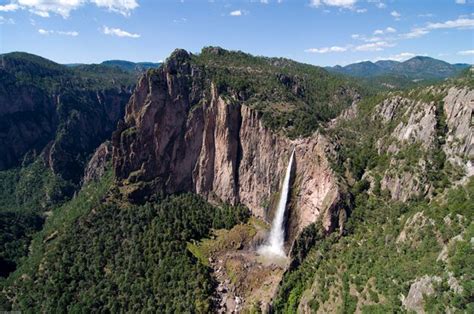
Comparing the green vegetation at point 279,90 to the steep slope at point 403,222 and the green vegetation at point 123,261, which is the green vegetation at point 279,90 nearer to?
the steep slope at point 403,222

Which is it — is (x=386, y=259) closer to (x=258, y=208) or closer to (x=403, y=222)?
(x=403, y=222)

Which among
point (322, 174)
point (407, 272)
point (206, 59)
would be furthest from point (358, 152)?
point (206, 59)

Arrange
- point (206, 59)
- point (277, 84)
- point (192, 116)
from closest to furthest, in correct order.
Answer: point (192, 116)
point (277, 84)
point (206, 59)

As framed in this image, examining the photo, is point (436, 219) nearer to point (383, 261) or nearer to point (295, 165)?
point (383, 261)

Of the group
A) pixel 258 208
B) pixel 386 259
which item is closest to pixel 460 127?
pixel 386 259

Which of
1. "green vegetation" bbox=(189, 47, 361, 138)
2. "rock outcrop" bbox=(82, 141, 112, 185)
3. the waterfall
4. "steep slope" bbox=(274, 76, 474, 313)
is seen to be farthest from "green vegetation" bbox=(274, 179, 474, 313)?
"rock outcrop" bbox=(82, 141, 112, 185)

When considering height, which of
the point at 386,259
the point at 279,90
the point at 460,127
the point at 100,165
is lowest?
the point at 100,165

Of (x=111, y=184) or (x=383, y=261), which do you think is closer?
(x=383, y=261)
